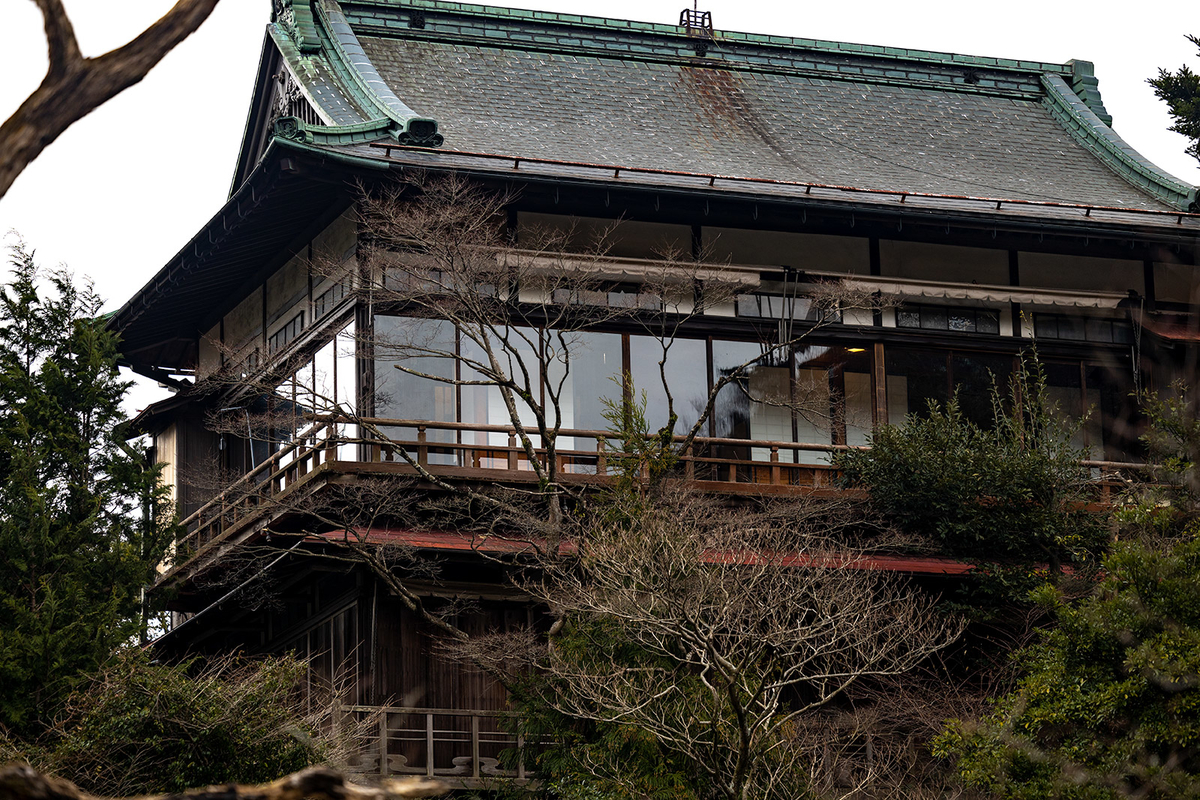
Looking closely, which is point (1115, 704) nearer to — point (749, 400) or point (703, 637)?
point (703, 637)

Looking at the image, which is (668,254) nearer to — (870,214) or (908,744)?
(870,214)

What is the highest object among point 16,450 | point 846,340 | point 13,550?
point 846,340

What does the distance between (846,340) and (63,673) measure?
41.3 ft

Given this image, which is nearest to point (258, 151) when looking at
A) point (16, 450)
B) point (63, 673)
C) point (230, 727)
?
point (16, 450)

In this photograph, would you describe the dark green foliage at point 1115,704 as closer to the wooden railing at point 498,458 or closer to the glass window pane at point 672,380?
the wooden railing at point 498,458

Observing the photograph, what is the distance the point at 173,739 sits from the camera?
15758 millimetres

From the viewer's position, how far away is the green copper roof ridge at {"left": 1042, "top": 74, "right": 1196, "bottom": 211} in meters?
27.9

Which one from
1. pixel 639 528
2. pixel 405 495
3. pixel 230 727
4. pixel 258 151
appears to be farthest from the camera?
pixel 258 151

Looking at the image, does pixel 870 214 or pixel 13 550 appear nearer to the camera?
pixel 13 550

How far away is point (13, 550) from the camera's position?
1867cm

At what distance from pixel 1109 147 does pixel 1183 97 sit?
5992 mm

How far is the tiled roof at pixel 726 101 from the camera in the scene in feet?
86.2

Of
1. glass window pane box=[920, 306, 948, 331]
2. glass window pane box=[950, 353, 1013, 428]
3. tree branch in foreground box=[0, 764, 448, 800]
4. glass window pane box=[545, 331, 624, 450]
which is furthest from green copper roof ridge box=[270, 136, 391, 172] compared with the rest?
tree branch in foreground box=[0, 764, 448, 800]

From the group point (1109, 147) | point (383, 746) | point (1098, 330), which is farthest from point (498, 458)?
point (1109, 147)
